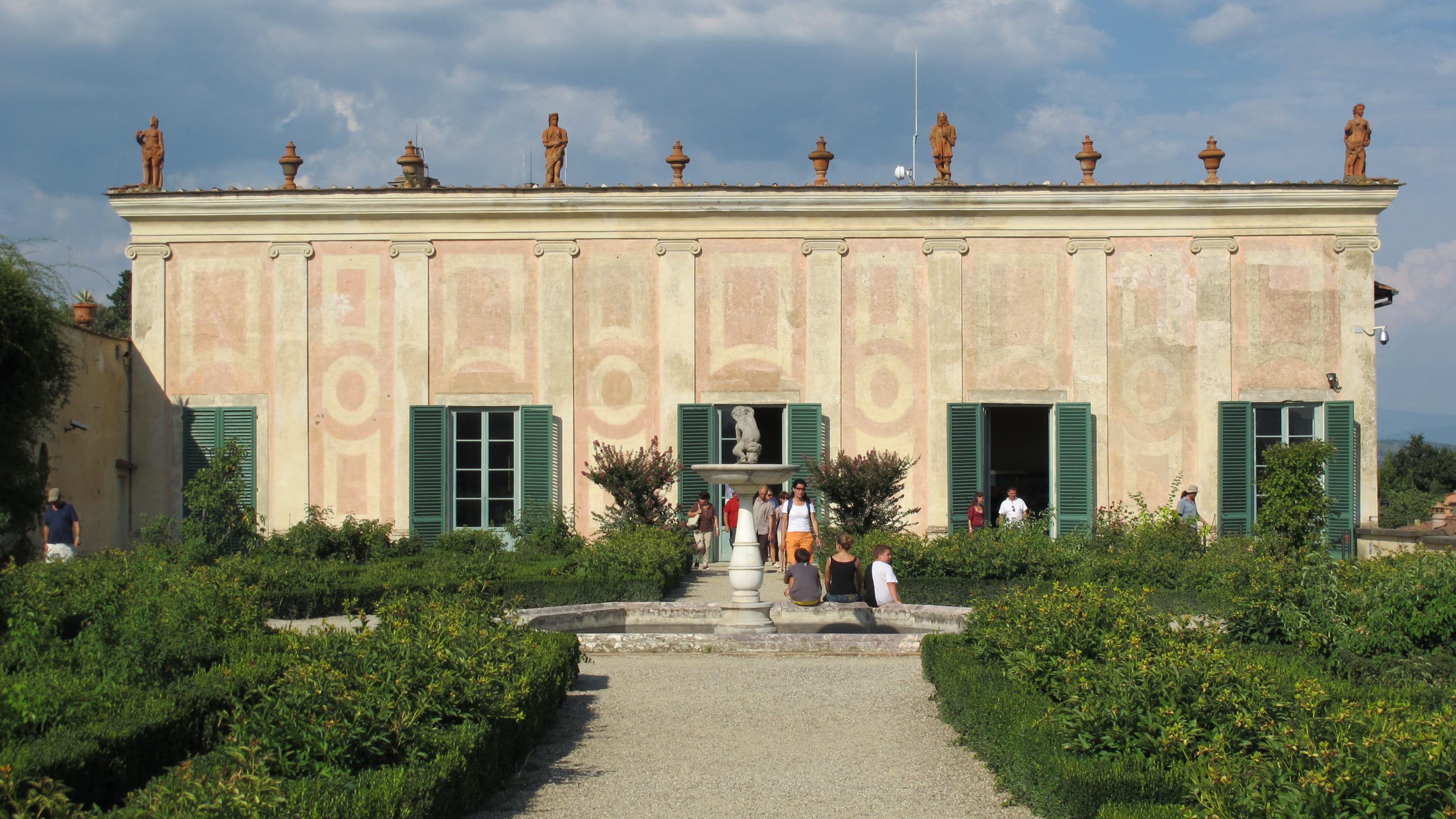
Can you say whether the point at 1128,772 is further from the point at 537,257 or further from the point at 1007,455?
the point at 1007,455

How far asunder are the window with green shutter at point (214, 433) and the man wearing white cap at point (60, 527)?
3.55 metres

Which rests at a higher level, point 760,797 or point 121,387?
point 121,387

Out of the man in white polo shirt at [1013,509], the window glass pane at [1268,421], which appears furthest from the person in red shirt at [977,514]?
the window glass pane at [1268,421]

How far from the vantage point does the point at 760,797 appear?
641cm

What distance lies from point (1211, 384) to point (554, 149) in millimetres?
10099

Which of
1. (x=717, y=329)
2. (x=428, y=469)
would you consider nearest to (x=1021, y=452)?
(x=717, y=329)

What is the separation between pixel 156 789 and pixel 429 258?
46.8ft

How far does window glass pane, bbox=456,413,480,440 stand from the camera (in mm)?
18578

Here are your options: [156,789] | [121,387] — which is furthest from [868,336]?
[156,789]

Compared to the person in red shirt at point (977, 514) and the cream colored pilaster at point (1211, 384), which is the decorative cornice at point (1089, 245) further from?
the person in red shirt at point (977, 514)

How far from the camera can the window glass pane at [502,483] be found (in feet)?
60.8

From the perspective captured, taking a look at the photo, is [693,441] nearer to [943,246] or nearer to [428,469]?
[428,469]

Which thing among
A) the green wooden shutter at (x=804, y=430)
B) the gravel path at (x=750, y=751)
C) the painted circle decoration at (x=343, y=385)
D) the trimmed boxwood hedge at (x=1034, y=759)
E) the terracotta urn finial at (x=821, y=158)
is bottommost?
the gravel path at (x=750, y=751)

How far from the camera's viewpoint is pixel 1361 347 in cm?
1816
